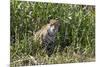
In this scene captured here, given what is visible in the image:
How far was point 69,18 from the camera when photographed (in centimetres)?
175

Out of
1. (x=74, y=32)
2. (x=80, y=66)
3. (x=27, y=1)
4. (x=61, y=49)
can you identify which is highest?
(x=27, y=1)

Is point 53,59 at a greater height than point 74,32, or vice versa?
point 74,32

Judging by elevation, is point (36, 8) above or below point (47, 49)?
above

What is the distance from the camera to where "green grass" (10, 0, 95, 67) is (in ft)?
5.30

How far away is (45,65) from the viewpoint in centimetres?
168

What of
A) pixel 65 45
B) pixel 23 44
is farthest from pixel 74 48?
pixel 23 44

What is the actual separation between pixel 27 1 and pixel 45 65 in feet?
1.76

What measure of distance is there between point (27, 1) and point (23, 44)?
0.35 m

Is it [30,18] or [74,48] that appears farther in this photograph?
[74,48]

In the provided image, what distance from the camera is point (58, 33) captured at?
5.64 feet

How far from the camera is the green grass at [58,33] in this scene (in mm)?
1614

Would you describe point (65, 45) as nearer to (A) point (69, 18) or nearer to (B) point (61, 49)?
(B) point (61, 49)

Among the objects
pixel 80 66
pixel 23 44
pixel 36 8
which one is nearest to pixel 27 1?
pixel 36 8

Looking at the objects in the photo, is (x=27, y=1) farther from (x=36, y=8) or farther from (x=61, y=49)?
(x=61, y=49)
